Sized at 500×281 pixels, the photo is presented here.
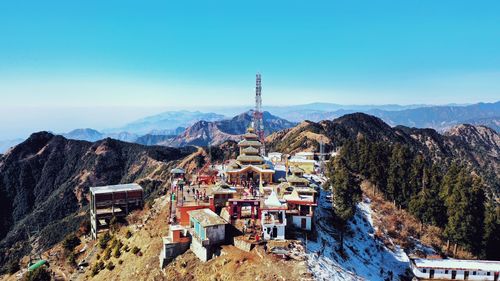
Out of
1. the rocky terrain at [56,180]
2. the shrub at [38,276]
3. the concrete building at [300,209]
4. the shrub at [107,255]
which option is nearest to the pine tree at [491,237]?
the concrete building at [300,209]

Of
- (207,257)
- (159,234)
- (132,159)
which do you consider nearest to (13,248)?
(132,159)

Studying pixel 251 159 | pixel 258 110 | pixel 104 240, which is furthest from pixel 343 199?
pixel 104 240

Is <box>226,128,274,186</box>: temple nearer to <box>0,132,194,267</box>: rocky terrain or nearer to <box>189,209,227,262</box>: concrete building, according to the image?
<box>189,209,227,262</box>: concrete building

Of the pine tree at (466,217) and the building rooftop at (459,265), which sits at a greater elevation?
the pine tree at (466,217)

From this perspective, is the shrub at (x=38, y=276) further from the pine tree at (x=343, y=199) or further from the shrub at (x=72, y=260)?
the pine tree at (x=343, y=199)

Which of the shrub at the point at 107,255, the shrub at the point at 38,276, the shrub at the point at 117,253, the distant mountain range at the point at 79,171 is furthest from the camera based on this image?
the distant mountain range at the point at 79,171
